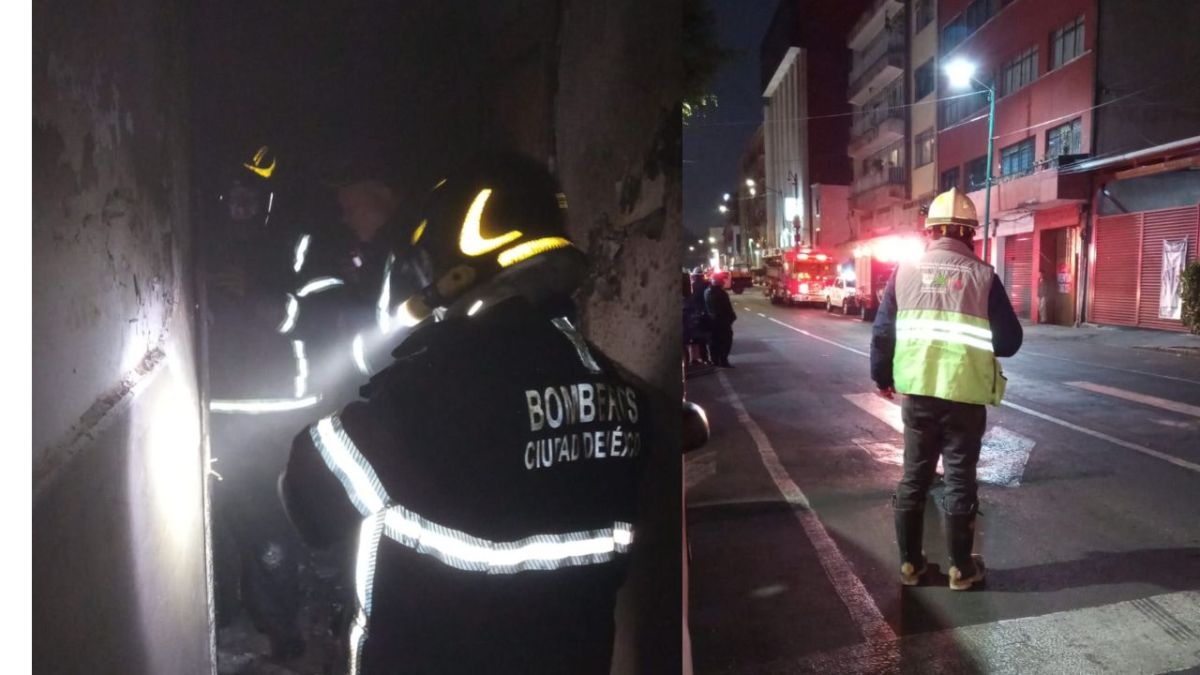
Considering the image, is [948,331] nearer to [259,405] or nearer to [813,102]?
[259,405]

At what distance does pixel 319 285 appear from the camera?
2.14 metres

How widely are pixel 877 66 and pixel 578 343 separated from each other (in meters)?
45.0

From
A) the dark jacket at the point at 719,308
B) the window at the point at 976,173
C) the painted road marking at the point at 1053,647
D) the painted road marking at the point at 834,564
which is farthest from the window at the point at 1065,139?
the painted road marking at the point at 1053,647

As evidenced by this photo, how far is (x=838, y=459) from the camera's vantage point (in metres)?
7.24

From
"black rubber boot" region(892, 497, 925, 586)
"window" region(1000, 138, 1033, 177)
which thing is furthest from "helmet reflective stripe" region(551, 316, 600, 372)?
"window" region(1000, 138, 1033, 177)

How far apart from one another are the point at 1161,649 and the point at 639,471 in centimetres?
312

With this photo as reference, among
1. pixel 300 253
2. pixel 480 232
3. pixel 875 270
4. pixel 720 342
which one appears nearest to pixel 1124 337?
pixel 875 270

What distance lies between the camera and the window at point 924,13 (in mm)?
35844

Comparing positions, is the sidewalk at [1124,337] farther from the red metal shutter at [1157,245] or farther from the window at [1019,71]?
the window at [1019,71]

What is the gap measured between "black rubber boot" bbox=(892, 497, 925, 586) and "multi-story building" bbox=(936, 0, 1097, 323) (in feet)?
73.0

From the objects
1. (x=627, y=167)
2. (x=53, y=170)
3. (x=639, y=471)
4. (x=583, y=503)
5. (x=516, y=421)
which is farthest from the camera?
(x=627, y=167)

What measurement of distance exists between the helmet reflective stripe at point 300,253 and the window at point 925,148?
37115 millimetres
